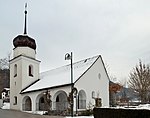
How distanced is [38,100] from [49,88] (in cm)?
509

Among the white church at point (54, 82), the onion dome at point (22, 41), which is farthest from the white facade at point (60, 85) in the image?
the onion dome at point (22, 41)

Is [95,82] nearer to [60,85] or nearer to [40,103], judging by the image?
[60,85]

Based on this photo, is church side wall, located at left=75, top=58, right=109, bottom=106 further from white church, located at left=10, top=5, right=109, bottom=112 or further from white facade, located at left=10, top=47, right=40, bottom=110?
white facade, located at left=10, top=47, right=40, bottom=110

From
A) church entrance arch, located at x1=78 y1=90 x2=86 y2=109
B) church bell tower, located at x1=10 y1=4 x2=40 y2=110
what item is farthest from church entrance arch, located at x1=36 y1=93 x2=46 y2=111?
church entrance arch, located at x1=78 y1=90 x2=86 y2=109

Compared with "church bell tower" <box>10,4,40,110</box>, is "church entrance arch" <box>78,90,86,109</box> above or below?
below

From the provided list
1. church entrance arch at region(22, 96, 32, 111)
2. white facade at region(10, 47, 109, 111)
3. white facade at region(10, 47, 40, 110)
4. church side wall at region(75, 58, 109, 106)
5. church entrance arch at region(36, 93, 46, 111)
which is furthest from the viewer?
white facade at region(10, 47, 40, 110)

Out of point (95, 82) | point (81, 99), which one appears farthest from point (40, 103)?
point (95, 82)

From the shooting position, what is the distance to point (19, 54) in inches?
1690

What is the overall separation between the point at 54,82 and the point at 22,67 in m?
9.27

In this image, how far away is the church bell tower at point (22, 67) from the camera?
41.5m

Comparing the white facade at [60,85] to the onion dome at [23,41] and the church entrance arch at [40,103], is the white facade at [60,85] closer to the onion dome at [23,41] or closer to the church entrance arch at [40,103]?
the church entrance arch at [40,103]

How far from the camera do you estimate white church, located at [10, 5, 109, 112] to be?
3256 centimetres

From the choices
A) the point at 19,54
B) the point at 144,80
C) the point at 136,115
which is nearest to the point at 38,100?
the point at 19,54

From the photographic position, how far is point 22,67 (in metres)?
41.5
